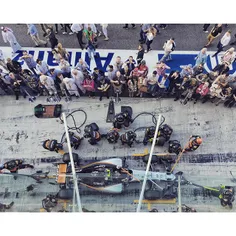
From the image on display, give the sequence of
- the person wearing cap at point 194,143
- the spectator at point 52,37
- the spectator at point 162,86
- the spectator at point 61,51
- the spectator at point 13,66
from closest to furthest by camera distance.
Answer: the person wearing cap at point 194,143, the spectator at point 13,66, the spectator at point 162,86, the spectator at point 61,51, the spectator at point 52,37

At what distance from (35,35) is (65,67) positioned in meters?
2.78

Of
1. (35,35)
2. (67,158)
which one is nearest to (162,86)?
(67,158)

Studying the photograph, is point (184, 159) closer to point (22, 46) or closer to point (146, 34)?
point (146, 34)

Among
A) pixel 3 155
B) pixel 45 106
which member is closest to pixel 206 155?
pixel 45 106

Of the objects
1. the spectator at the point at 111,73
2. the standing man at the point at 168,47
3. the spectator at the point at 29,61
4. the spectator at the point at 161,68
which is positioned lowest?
the spectator at the point at 111,73

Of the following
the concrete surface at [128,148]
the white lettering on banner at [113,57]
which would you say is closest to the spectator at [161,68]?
the concrete surface at [128,148]

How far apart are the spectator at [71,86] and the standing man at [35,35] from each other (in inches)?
119

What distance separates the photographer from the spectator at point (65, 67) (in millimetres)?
11094

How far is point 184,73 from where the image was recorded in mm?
11141

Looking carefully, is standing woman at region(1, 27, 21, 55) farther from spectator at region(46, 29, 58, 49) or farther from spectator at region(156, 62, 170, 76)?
spectator at region(156, 62, 170, 76)

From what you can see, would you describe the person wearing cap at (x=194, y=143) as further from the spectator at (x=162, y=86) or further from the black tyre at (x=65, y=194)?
the black tyre at (x=65, y=194)

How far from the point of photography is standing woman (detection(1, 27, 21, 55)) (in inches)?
477

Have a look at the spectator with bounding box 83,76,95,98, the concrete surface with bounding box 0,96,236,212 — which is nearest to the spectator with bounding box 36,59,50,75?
the concrete surface with bounding box 0,96,236,212

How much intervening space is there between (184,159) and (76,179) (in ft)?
12.6
